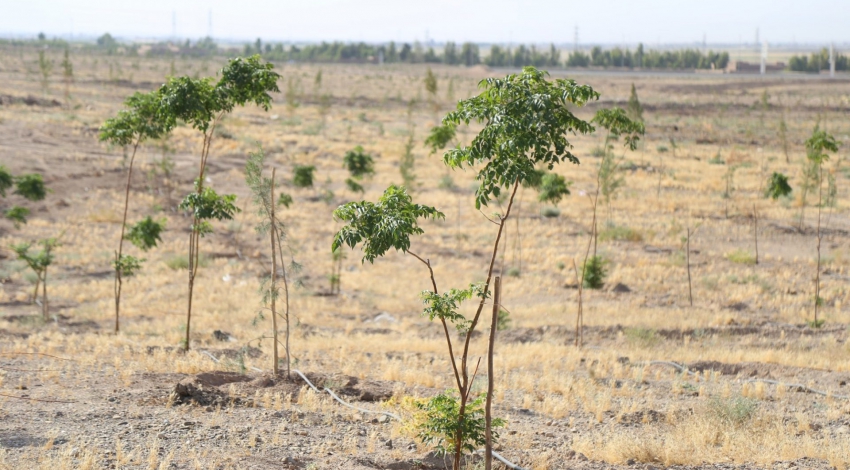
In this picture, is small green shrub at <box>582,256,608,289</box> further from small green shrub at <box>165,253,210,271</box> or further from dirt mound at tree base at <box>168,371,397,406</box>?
small green shrub at <box>165,253,210,271</box>

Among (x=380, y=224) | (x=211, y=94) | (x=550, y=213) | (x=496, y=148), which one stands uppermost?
(x=211, y=94)

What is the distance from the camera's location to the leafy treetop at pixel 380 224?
632 centimetres

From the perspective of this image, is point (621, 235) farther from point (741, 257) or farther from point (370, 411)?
point (370, 411)

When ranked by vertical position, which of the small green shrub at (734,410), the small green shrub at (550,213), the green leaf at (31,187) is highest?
the green leaf at (31,187)

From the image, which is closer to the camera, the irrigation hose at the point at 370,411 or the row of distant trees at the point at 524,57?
the irrigation hose at the point at 370,411

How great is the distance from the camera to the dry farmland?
29.1 ft

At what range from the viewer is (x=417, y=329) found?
17.7 metres

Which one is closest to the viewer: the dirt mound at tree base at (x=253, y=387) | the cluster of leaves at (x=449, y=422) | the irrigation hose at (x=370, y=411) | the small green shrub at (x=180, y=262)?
the cluster of leaves at (x=449, y=422)

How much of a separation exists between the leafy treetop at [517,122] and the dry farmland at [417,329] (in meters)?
2.77

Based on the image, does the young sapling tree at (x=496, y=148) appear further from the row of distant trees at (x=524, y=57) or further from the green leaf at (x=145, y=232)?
the row of distant trees at (x=524, y=57)

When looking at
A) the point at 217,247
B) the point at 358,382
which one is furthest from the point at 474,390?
the point at 217,247

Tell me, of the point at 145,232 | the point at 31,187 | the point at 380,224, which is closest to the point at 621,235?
the point at 145,232

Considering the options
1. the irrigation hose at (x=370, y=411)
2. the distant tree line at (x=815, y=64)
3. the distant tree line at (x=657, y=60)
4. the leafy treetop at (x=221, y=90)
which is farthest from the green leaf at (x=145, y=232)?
the distant tree line at (x=657, y=60)

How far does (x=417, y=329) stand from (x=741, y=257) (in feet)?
36.5
